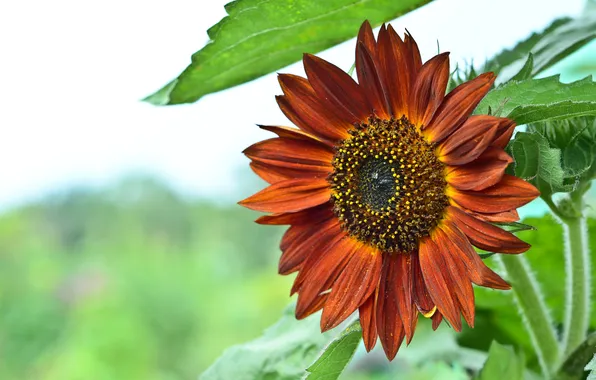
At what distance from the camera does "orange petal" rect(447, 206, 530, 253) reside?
356mm

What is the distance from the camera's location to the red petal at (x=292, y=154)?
1.39 feet

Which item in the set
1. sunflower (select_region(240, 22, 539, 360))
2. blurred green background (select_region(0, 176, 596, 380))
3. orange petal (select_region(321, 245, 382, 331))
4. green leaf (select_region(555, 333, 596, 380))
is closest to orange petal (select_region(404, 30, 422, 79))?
sunflower (select_region(240, 22, 539, 360))

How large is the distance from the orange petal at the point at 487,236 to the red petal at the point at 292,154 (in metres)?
0.09

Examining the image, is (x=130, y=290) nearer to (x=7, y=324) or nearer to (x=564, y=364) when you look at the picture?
(x=7, y=324)

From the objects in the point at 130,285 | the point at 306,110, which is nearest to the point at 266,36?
the point at 306,110

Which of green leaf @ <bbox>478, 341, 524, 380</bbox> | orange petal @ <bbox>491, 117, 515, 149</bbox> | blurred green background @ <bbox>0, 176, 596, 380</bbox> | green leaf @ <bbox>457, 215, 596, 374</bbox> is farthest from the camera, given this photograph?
blurred green background @ <bbox>0, 176, 596, 380</bbox>

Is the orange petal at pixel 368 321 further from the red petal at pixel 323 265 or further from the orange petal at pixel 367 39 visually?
the orange petal at pixel 367 39

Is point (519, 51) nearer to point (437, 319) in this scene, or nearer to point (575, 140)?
point (575, 140)

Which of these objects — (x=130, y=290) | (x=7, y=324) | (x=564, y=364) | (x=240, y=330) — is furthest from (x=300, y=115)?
(x=7, y=324)

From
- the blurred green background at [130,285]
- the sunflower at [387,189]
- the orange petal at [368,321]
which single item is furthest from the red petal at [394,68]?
the blurred green background at [130,285]

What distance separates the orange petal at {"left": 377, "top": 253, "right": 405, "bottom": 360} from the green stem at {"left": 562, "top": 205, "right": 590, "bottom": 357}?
0.49 ft

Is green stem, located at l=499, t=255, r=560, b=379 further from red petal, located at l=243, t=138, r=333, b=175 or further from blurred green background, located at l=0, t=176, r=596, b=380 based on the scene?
blurred green background, located at l=0, t=176, r=596, b=380

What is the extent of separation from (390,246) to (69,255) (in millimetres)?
3503

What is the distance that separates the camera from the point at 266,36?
0.45 metres
